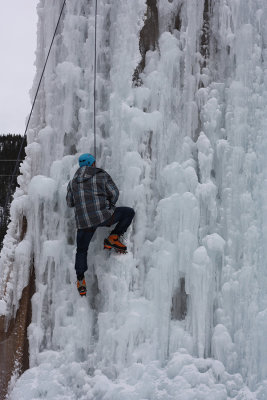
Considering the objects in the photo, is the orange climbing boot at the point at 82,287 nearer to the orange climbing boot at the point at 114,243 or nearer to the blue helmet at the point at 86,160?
the orange climbing boot at the point at 114,243

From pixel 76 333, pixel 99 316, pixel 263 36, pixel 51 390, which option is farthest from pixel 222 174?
pixel 51 390

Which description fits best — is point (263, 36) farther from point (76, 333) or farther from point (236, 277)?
point (76, 333)

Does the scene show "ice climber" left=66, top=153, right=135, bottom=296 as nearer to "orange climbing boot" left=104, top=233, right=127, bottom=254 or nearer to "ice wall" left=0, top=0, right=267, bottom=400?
"orange climbing boot" left=104, top=233, right=127, bottom=254

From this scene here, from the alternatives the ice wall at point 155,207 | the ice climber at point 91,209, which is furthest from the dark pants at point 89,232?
the ice wall at point 155,207

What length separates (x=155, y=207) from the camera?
3494 millimetres

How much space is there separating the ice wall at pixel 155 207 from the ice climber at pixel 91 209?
0.68 ft

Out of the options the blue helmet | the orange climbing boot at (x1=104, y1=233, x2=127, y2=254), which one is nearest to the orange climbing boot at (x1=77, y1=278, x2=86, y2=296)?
the orange climbing boot at (x1=104, y1=233, x2=127, y2=254)

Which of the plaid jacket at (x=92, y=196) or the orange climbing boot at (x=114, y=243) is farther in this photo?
the orange climbing boot at (x=114, y=243)

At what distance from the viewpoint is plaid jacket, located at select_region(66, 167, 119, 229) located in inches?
124

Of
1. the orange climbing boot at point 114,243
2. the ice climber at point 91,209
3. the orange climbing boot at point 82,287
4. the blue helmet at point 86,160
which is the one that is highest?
the blue helmet at point 86,160

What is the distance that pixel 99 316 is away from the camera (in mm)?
3365

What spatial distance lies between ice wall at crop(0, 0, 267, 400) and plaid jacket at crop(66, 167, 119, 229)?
1.01 ft

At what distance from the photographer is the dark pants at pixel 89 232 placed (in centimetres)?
321

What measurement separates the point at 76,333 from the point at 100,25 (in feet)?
9.20
